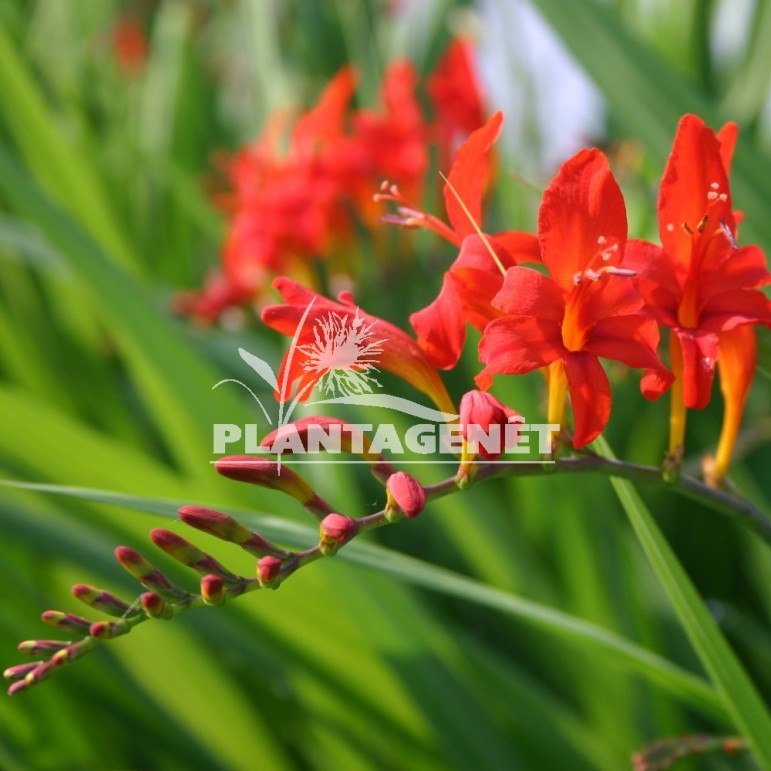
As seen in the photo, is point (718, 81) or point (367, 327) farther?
point (718, 81)

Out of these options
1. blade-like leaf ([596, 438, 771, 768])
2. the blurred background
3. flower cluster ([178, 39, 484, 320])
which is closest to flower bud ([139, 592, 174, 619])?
the blurred background

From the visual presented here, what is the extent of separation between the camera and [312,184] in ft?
3.97

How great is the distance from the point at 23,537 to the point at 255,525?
25cm

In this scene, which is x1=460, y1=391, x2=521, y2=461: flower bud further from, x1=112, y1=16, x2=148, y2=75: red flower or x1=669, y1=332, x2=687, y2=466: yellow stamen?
x1=112, y1=16, x2=148, y2=75: red flower

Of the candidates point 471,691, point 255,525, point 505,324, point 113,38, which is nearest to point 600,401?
point 505,324

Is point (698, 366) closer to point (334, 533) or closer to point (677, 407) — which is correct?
point (677, 407)

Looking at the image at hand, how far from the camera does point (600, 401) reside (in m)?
0.42

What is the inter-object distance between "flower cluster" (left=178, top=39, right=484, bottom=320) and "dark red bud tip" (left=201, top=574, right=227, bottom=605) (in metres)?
0.77

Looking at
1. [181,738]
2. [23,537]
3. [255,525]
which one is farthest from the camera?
[181,738]

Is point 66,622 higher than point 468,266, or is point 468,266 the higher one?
point 468,266

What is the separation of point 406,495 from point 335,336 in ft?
0.31

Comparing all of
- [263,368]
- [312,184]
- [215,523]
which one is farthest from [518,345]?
[312,184]

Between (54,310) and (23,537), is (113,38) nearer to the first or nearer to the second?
(54,310)

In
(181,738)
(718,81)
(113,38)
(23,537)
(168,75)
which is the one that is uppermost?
(113,38)
